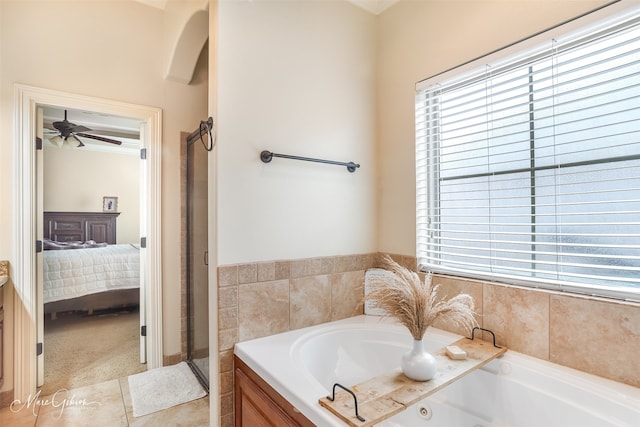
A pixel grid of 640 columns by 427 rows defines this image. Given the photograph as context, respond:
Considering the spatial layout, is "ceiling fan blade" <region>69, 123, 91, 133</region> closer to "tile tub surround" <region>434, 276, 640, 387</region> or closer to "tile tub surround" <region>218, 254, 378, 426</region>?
"tile tub surround" <region>218, 254, 378, 426</region>

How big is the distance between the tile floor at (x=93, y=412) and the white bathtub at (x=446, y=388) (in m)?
0.93

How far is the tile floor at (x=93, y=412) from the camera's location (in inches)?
76.6

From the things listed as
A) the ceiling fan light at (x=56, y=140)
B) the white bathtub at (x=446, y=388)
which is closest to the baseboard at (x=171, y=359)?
the white bathtub at (x=446, y=388)

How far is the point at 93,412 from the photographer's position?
6.70 ft

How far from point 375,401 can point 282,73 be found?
1651 millimetres

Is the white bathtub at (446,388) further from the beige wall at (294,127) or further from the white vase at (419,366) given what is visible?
the beige wall at (294,127)

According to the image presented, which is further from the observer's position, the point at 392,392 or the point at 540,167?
the point at 540,167

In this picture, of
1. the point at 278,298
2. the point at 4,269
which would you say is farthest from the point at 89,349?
the point at 278,298

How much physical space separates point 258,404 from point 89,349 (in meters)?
2.60

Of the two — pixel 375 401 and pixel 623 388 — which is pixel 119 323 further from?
pixel 623 388

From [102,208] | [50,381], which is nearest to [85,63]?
[50,381]

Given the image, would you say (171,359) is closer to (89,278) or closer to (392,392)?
(89,278)

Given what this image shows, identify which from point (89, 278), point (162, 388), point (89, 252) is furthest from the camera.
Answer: point (89, 252)

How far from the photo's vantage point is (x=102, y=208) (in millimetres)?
5941
